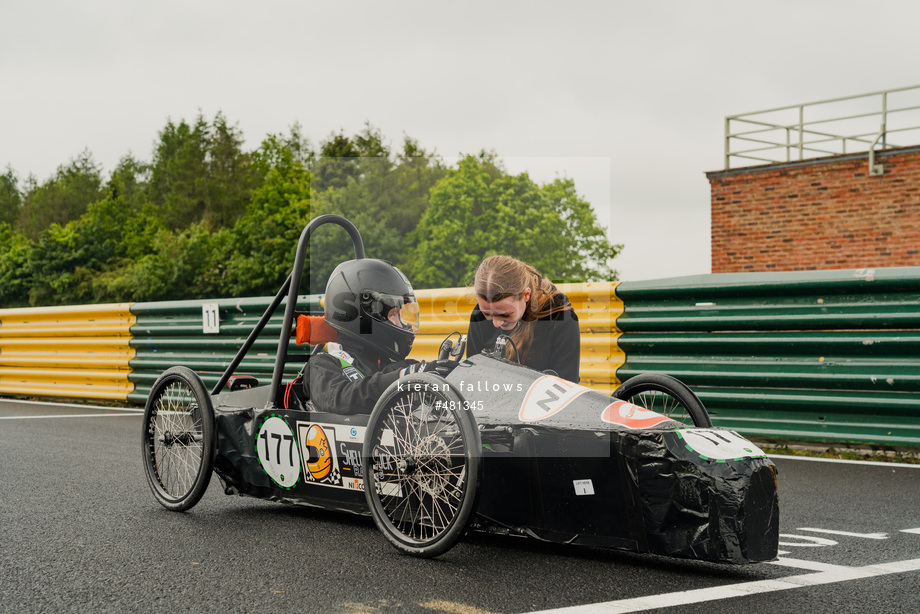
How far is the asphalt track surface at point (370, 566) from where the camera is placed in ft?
10.0

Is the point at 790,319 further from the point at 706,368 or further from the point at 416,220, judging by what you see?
the point at 416,220

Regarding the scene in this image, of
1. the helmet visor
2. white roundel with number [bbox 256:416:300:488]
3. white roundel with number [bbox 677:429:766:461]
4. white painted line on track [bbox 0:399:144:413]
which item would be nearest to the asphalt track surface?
white roundel with number [bbox 256:416:300:488]

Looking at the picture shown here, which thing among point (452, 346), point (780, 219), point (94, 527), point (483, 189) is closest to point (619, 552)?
point (452, 346)

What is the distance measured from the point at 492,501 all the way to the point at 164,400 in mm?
2407

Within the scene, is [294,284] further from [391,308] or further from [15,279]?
[15,279]

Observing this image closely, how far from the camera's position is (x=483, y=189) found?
4375 mm

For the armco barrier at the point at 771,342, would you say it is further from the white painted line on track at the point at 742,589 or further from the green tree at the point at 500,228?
the white painted line on track at the point at 742,589

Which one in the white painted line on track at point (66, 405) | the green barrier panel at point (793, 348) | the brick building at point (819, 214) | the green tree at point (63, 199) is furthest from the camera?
the green tree at point (63, 199)

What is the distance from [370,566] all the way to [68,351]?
9.89m

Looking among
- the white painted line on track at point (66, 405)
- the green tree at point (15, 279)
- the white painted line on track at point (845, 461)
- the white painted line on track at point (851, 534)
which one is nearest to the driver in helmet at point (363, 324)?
the white painted line on track at point (851, 534)

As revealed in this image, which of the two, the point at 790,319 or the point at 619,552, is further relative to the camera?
the point at 790,319

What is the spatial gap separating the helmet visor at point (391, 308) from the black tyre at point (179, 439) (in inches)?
41.7

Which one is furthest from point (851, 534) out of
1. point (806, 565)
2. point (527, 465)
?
point (527, 465)

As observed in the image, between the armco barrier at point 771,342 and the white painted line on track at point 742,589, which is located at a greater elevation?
the armco barrier at point 771,342
